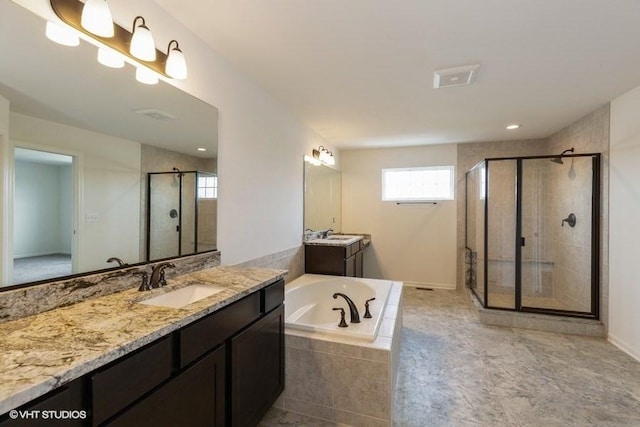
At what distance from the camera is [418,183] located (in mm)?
4727

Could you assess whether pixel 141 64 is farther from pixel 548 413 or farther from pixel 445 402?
pixel 548 413

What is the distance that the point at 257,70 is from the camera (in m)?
2.19

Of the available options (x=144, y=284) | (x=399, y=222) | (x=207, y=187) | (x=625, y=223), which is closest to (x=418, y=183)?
(x=399, y=222)

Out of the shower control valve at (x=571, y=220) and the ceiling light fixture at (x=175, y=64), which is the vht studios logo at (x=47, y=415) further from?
the shower control valve at (x=571, y=220)

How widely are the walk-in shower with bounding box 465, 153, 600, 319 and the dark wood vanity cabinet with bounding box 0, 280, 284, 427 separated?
9.38 feet

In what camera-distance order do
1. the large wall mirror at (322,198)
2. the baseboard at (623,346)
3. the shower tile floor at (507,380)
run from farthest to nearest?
the large wall mirror at (322,198)
the baseboard at (623,346)
the shower tile floor at (507,380)

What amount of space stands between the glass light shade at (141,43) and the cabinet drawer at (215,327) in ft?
4.02

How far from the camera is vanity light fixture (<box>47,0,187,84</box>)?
1.12 m

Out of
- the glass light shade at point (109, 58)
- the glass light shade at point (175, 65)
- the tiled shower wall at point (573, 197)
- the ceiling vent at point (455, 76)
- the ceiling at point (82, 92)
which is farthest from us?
the tiled shower wall at point (573, 197)

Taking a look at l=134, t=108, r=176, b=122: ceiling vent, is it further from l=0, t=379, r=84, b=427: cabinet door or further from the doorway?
l=0, t=379, r=84, b=427: cabinet door

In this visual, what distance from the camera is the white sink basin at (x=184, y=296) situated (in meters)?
1.37

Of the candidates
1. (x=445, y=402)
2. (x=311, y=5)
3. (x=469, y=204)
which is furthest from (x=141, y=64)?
(x=469, y=204)

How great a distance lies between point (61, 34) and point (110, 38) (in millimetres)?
174

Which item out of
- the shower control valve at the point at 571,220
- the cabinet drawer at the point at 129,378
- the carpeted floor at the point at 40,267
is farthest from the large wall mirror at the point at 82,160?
the shower control valve at the point at 571,220
